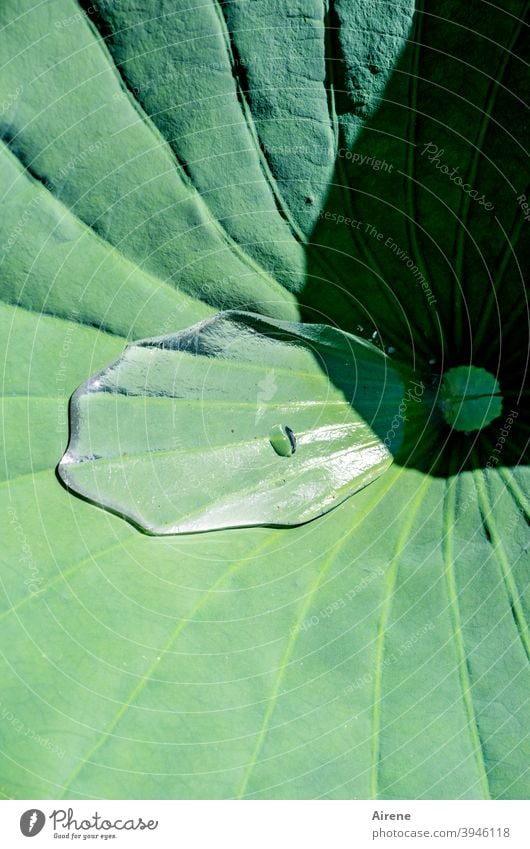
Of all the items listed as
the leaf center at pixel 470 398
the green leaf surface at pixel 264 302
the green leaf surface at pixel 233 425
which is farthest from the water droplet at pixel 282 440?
the leaf center at pixel 470 398

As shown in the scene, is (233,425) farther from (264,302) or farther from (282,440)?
(264,302)
